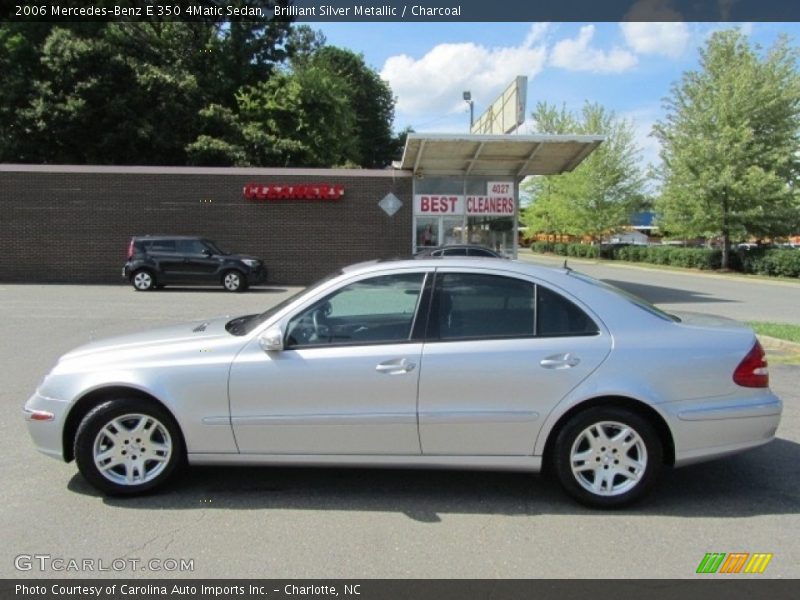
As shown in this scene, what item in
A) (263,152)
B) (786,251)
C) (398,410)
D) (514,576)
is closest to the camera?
(514,576)

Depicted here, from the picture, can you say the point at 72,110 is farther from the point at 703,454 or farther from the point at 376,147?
the point at 376,147

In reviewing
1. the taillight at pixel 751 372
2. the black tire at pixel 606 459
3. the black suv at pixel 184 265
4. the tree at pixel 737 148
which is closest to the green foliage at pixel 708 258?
the tree at pixel 737 148

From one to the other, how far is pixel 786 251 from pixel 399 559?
29.2 metres

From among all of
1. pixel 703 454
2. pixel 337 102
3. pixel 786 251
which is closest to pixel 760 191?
pixel 786 251

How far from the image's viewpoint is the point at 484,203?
2186cm

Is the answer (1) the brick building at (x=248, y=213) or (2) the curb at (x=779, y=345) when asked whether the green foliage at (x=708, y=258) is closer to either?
(1) the brick building at (x=248, y=213)

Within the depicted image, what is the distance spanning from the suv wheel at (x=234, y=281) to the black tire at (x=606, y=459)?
16.5 meters

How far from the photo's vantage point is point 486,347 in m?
4.12

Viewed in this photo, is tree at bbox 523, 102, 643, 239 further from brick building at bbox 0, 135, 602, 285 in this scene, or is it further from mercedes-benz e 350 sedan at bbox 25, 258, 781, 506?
mercedes-benz e 350 sedan at bbox 25, 258, 781, 506

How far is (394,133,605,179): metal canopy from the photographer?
18.2m

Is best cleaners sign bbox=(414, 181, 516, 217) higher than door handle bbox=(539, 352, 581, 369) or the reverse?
higher

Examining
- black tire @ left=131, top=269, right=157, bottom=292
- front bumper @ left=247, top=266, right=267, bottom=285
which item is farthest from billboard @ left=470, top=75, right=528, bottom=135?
black tire @ left=131, top=269, right=157, bottom=292

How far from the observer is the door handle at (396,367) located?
13.4 ft

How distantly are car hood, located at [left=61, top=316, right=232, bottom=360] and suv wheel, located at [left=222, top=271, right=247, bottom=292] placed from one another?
15008 millimetres
